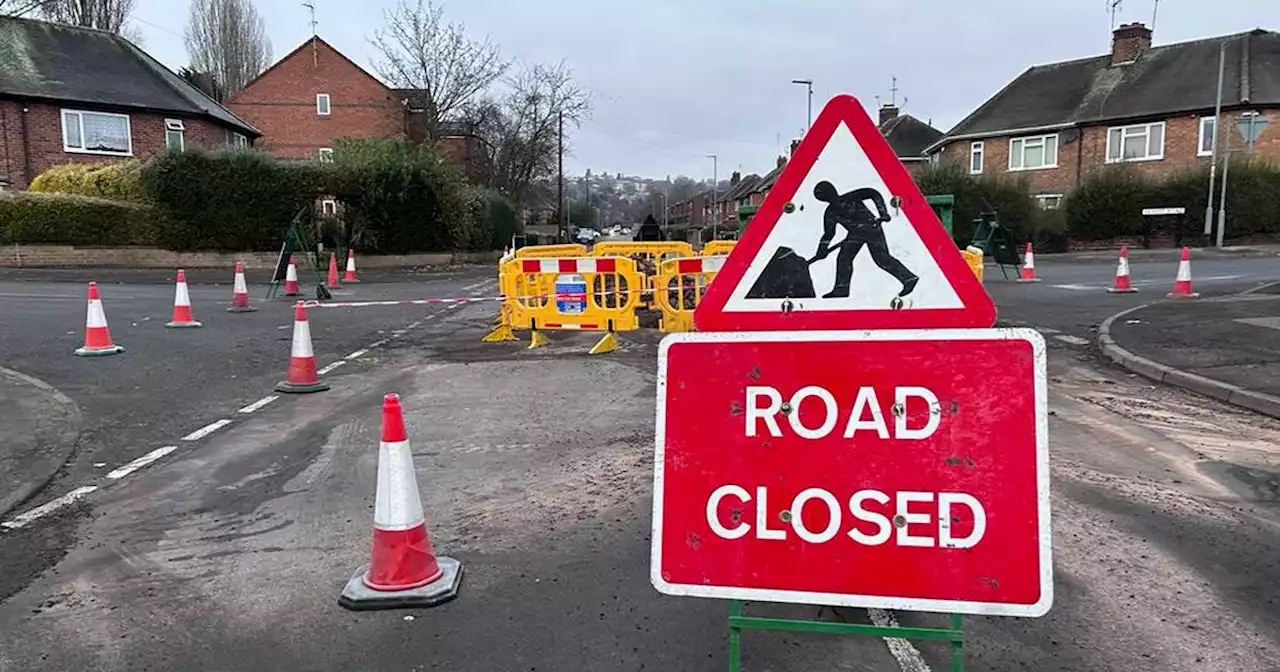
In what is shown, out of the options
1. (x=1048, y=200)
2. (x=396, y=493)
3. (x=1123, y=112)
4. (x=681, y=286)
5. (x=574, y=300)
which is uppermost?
(x=1123, y=112)

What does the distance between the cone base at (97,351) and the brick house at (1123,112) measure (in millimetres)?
33518

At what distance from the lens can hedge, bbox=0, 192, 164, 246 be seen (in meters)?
24.5

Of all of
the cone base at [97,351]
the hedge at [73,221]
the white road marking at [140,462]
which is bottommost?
the white road marking at [140,462]

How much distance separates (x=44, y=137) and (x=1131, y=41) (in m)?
45.1

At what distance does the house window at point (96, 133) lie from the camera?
1235 inches

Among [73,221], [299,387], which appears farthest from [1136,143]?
[73,221]

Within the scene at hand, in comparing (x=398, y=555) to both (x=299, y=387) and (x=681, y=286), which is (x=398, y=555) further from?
(x=681, y=286)

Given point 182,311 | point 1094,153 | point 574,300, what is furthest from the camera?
point 1094,153

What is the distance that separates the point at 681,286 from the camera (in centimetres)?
1114

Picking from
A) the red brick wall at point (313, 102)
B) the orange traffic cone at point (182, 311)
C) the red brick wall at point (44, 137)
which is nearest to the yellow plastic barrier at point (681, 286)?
the orange traffic cone at point (182, 311)

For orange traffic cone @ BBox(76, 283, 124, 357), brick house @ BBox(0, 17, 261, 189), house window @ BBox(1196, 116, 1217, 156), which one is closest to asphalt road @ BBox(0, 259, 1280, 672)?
orange traffic cone @ BBox(76, 283, 124, 357)

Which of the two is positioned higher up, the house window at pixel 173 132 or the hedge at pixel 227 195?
the house window at pixel 173 132

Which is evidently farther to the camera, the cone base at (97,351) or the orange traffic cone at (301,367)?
the cone base at (97,351)

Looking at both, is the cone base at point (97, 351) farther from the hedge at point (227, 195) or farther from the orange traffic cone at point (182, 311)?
the hedge at point (227, 195)
